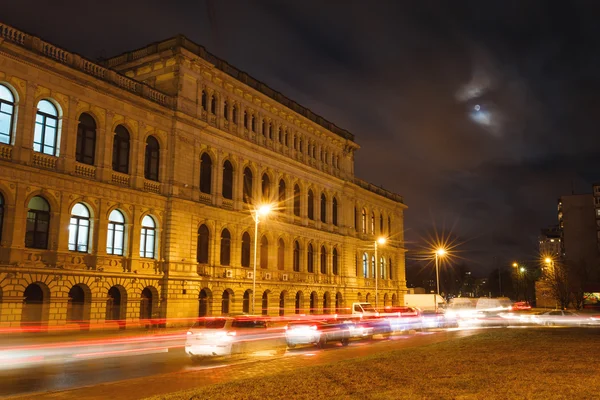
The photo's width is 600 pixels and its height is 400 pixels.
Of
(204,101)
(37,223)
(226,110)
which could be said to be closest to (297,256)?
(226,110)

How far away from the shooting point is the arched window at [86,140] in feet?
113

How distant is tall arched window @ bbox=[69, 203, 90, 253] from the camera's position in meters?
33.2

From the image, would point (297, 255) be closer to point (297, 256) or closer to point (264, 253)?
point (297, 256)

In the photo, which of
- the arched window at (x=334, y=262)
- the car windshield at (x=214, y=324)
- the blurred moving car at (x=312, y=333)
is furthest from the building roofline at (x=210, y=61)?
the car windshield at (x=214, y=324)

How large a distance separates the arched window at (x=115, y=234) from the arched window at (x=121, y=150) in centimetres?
304

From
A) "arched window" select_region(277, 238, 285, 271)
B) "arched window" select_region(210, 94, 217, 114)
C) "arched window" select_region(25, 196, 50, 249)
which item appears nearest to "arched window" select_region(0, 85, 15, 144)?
"arched window" select_region(25, 196, 50, 249)

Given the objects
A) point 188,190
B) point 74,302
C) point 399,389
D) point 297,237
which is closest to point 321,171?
point 297,237

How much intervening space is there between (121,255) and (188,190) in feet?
24.4

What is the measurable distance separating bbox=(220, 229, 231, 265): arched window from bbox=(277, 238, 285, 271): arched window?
761cm

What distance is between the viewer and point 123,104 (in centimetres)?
3703

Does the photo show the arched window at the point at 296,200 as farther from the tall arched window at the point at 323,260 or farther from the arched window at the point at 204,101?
the arched window at the point at 204,101

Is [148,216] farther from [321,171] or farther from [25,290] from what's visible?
[321,171]

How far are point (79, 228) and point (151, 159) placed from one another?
780cm

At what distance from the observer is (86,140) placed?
35.0m
